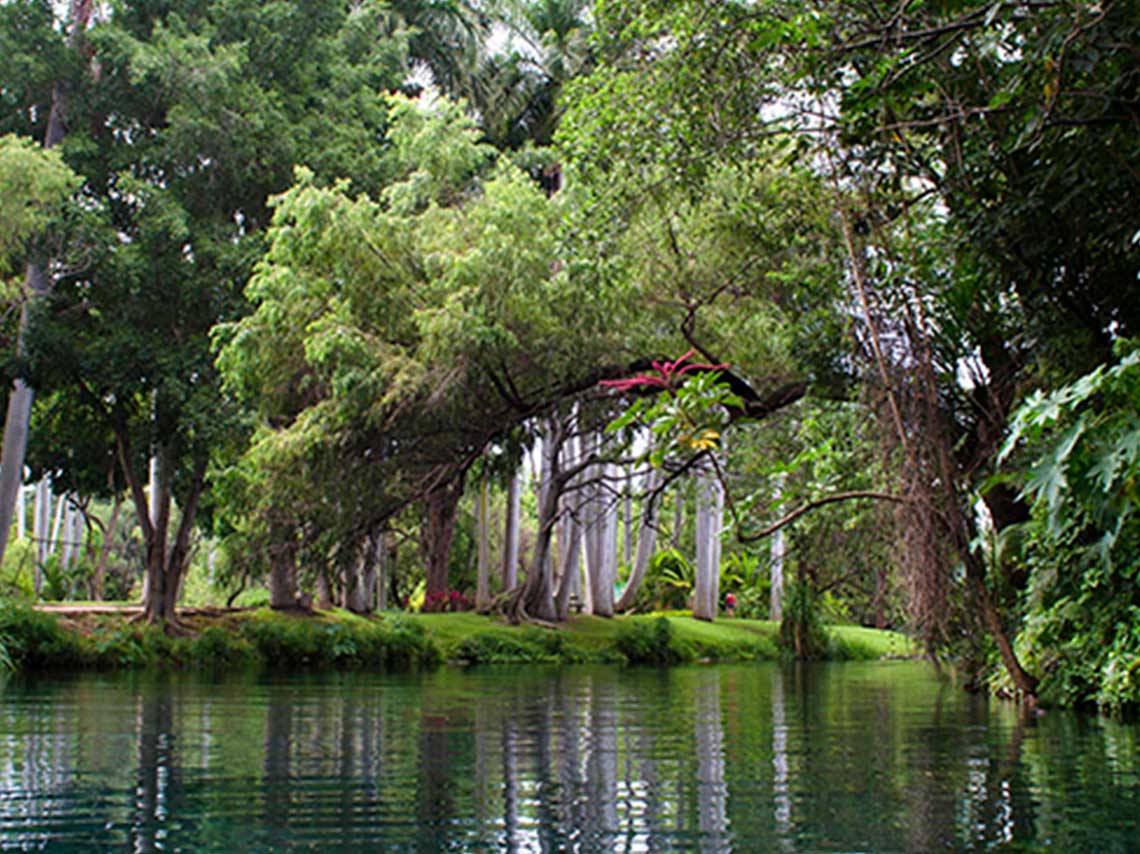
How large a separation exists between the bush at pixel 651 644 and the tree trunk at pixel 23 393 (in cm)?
1216

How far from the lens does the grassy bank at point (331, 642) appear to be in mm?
18781

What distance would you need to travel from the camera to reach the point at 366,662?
2152 centimetres

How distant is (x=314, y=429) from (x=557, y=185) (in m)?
14.0

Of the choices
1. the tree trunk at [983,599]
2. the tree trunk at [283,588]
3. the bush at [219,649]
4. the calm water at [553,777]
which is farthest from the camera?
the tree trunk at [283,588]

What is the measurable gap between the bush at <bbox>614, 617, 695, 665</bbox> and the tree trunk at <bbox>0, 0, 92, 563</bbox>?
39.9 feet

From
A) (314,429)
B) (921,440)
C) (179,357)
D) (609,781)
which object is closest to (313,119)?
(179,357)

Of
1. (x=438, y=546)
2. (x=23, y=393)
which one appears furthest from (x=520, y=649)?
(x=23, y=393)

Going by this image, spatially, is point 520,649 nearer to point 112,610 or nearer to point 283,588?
point 283,588

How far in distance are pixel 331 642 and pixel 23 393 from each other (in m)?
6.99

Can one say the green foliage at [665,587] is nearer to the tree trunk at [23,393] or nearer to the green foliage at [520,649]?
the green foliage at [520,649]

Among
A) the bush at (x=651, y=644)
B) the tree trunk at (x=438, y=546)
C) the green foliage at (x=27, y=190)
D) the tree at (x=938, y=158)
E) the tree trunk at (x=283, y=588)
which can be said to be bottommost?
the bush at (x=651, y=644)

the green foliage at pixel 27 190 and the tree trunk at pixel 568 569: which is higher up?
the green foliage at pixel 27 190

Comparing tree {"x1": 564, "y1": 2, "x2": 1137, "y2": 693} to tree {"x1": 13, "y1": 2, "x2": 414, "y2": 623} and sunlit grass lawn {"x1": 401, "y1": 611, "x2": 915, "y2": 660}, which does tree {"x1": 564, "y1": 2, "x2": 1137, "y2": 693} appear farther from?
sunlit grass lawn {"x1": 401, "y1": 611, "x2": 915, "y2": 660}

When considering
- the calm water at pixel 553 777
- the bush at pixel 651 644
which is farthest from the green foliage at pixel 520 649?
the calm water at pixel 553 777
